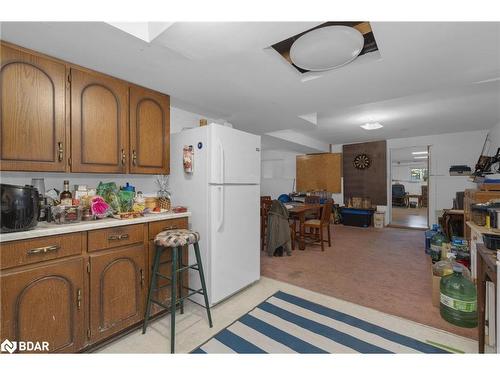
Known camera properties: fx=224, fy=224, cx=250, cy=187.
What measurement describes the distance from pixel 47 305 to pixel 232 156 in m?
1.67

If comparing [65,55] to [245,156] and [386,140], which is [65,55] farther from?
[386,140]

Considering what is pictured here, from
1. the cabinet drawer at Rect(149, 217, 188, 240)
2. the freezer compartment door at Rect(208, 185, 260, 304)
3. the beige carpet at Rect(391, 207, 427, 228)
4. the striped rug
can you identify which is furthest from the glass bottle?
the beige carpet at Rect(391, 207, 427, 228)

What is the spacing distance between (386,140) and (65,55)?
6.58 metres

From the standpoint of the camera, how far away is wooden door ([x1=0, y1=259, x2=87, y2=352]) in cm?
119

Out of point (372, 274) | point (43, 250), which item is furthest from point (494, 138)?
point (43, 250)

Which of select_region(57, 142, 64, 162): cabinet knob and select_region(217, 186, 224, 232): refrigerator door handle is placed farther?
select_region(217, 186, 224, 232): refrigerator door handle

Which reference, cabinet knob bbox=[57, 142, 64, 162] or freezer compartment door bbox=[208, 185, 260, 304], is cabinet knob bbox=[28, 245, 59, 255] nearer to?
cabinet knob bbox=[57, 142, 64, 162]

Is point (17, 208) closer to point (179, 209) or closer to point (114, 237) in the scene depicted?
point (114, 237)

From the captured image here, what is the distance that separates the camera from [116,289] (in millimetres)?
1611

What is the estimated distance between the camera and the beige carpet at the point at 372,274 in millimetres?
2098

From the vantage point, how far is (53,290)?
133 cm

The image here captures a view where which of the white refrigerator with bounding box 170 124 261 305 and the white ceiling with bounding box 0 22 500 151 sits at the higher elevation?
the white ceiling with bounding box 0 22 500 151

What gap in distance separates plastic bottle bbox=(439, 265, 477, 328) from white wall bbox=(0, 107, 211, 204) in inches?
113

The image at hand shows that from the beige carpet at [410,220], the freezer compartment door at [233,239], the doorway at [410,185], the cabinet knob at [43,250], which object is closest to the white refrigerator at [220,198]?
the freezer compartment door at [233,239]
